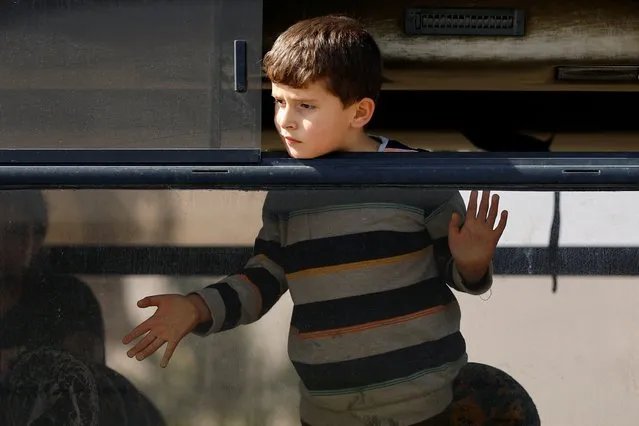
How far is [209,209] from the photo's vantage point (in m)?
1.68

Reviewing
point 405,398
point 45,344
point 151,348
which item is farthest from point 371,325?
point 45,344

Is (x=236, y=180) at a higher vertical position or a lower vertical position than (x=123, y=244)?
higher

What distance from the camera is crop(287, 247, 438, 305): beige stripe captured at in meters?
1.68

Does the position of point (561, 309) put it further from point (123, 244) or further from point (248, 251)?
point (123, 244)

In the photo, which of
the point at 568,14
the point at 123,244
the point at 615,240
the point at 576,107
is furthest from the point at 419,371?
the point at 576,107

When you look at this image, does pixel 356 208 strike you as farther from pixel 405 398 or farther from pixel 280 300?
pixel 405 398

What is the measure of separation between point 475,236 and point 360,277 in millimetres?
195

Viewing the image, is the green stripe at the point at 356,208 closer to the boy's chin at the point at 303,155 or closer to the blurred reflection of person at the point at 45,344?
the boy's chin at the point at 303,155

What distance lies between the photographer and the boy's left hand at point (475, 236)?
1.69 m

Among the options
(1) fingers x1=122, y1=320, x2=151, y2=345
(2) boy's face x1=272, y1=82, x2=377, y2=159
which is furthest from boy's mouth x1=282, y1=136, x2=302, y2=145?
(1) fingers x1=122, y1=320, x2=151, y2=345

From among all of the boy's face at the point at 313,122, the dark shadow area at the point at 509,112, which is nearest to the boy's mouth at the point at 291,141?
the boy's face at the point at 313,122

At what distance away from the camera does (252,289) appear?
1.70m

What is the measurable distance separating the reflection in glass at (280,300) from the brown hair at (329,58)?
0.20 m

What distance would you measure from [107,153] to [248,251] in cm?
27
